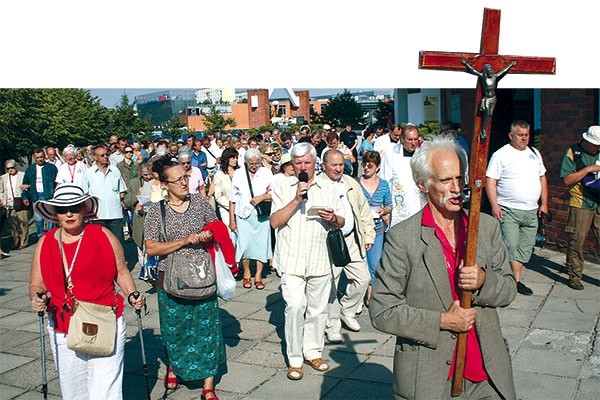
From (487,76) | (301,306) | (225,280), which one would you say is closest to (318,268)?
(301,306)

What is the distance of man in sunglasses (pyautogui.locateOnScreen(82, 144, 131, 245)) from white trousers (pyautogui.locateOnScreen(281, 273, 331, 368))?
465 cm

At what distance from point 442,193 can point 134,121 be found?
144 ft

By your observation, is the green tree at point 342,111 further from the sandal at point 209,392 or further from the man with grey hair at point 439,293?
the man with grey hair at point 439,293

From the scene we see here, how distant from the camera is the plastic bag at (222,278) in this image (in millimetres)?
5039

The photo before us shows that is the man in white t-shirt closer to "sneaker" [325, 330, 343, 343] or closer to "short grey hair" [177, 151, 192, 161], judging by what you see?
"sneaker" [325, 330, 343, 343]

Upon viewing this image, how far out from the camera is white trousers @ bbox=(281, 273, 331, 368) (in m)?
5.28

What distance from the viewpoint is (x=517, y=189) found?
276 inches

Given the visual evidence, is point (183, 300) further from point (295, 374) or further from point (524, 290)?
point (524, 290)

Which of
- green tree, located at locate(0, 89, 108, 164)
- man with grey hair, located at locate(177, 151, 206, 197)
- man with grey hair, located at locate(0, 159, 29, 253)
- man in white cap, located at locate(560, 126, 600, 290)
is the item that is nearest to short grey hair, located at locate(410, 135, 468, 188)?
green tree, located at locate(0, 89, 108, 164)

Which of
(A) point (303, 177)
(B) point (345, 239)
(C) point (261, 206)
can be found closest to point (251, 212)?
(C) point (261, 206)

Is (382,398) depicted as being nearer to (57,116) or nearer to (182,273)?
(182,273)

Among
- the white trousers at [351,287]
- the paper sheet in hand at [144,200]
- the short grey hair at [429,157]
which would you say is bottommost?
the white trousers at [351,287]

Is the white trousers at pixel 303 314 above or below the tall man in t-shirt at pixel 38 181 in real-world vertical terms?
below

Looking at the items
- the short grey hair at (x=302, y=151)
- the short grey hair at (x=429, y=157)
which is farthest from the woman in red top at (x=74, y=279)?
the short grey hair at (x=429, y=157)
